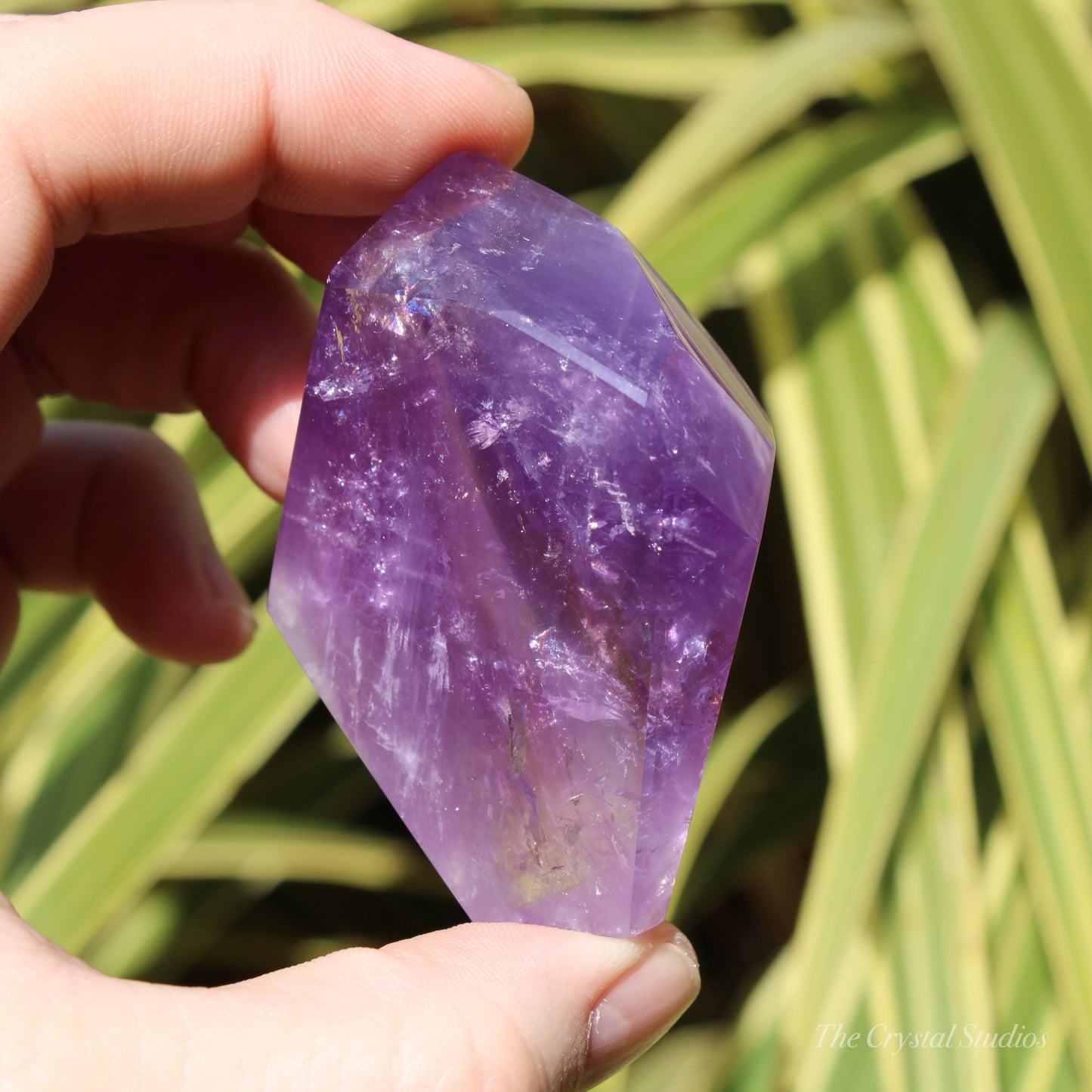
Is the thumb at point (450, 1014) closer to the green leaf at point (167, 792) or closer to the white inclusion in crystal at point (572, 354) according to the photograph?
the white inclusion in crystal at point (572, 354)

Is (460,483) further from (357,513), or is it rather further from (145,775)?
(145,775)

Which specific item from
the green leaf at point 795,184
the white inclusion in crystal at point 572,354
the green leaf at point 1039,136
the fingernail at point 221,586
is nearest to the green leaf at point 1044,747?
the green leaf at point 1039,136

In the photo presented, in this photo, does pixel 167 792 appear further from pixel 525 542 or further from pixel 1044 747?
pixel 1044 747

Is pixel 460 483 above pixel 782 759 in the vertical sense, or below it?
above

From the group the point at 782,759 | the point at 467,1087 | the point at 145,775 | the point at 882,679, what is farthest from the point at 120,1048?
the point at 782,759

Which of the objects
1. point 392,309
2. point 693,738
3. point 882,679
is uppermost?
point 392,309

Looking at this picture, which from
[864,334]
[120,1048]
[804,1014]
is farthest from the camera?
[864,334]

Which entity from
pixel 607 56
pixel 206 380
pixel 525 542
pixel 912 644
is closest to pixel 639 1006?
pixel 525 542

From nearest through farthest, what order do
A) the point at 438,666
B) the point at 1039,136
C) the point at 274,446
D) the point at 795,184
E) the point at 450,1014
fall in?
the point at 450,1014, the point at 438,666, the point at 274,446, the point at 1039,136, the point at 795,184
